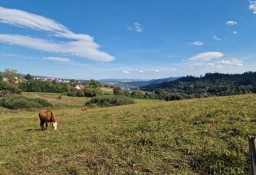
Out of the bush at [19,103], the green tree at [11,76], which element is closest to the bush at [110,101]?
the bush at [19,103]

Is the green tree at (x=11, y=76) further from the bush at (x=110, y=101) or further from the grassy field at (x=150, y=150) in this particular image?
the grassy field at (x=150, y=150)

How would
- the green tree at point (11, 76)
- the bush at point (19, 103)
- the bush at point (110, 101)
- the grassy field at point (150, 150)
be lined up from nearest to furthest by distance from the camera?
the grassy field at point (150, 150) < the bush at point (19, 103) < the bush at point (110, 101) < the green tree at point (11, 76)

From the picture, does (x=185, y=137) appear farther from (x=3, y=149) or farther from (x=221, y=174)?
(x=3, y=149)

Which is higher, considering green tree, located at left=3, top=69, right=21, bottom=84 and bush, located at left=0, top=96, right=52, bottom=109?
green tree, located at left=3, top=69, right=21, bottom=84

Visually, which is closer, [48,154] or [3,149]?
[48,154]

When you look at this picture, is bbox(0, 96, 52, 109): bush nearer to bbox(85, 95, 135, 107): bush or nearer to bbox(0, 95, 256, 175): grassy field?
bbox(85, 95, 135, 107): bush

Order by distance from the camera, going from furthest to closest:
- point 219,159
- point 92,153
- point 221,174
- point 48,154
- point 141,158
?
point 48,154 < point 92,153 < point 141,158 < point 219,159 < point 221,174

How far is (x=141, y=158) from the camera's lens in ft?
34.2

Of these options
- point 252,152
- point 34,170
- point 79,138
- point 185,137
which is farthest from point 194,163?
point 79,138

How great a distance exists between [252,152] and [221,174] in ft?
8.73

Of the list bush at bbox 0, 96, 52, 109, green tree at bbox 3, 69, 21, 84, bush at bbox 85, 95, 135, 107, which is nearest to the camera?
bush at bbox 0, 96, 52, 109

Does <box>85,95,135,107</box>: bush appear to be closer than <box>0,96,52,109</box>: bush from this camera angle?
No

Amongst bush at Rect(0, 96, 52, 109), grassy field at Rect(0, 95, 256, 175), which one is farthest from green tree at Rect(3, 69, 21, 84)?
grassy field at Rect(0, 95, 256, 175)

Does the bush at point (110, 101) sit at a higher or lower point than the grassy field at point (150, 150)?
lower
